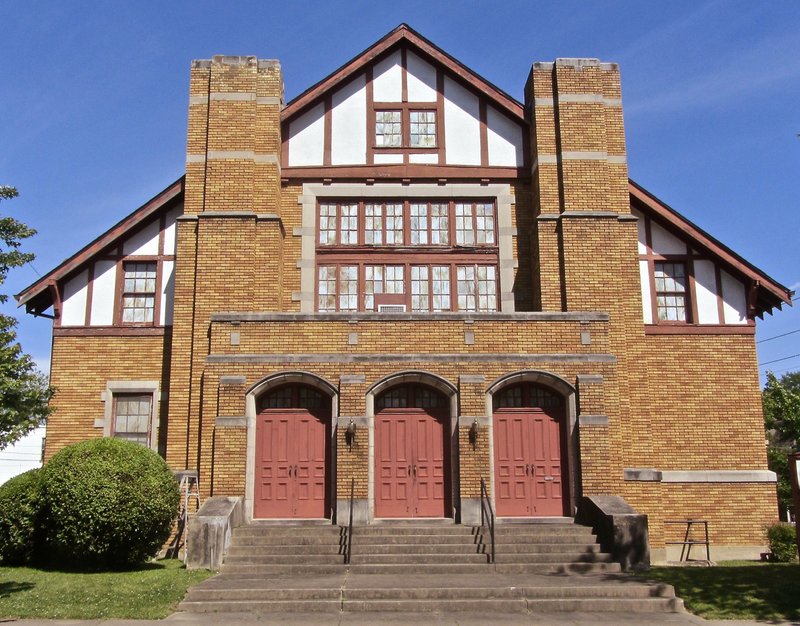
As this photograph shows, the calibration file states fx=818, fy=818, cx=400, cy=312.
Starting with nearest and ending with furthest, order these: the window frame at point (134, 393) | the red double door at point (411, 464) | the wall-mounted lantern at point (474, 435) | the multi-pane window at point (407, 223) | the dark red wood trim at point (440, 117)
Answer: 1. the wall-mounted lantern at point (474, 435)
2. the red double door at point (411, 464)
3. the window frame at point (134, 393)
4. the multi-pane window at point (407, 223)
5. the dark red wood trim at point (440, 117)

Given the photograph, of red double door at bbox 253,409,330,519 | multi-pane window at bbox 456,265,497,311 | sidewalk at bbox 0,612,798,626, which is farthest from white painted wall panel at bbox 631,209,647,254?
sidewalk at bbox 0,612,798,626

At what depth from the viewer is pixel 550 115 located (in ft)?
65.8

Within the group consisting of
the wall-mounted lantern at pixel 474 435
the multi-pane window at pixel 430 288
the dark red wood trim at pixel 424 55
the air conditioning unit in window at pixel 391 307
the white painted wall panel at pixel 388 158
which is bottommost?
the wall-mounted lantern at pixel 474 435

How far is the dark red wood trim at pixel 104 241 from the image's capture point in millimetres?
19766

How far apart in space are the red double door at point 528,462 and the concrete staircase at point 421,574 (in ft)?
2.25

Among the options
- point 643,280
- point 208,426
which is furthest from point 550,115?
point 208,426

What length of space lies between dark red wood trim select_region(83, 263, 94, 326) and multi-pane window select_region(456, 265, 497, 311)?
8.96 meters

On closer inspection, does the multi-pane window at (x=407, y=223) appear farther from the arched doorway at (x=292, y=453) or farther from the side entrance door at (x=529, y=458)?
the side entrance door at (x=529, y=458)

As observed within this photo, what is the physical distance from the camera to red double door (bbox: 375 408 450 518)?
16.8 m

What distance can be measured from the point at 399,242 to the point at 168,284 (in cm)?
573

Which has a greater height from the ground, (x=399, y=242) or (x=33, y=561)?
(x=399, y=242)

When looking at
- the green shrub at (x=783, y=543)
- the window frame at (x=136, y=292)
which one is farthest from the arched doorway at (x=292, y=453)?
the green shrub at (x=783, y=543)

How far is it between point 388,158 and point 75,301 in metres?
8.46

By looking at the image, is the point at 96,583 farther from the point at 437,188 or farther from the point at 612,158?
the point at 612,158
